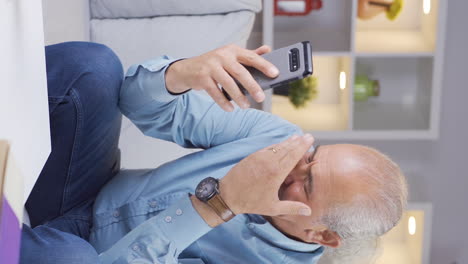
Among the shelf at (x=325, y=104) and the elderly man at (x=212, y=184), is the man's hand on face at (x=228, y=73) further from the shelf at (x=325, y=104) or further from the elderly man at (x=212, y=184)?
the shelf at (x=325, y=104)

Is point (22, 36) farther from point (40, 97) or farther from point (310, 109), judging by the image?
point (310, 109)

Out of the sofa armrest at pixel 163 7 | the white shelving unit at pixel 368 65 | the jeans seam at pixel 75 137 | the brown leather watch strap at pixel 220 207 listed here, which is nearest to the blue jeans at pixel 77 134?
the jeans seam at pixel 75 137

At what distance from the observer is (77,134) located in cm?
121

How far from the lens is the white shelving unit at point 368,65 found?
215 centimetres

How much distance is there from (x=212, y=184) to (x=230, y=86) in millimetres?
186

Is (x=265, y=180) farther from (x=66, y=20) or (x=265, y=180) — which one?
(x=66, y=20)

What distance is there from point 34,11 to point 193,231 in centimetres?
50

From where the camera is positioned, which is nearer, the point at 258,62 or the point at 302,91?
the point at 258,62

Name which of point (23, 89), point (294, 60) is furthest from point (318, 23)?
point (23, 89)

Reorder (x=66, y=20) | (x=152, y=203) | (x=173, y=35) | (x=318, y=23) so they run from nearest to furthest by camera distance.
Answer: (x=152, y=203) → (x=173, y=35) → (x=66, y=20) → (x=318, y=23)

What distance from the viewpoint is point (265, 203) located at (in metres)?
1.13

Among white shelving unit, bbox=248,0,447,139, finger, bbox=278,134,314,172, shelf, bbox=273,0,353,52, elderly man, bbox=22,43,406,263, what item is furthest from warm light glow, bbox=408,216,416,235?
finger, bbox=278,134,314,172

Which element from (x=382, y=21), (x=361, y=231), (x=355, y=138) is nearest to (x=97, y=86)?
(x=361, y=231)

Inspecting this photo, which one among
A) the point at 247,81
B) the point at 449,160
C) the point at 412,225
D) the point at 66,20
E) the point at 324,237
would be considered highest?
the point at 66,20
